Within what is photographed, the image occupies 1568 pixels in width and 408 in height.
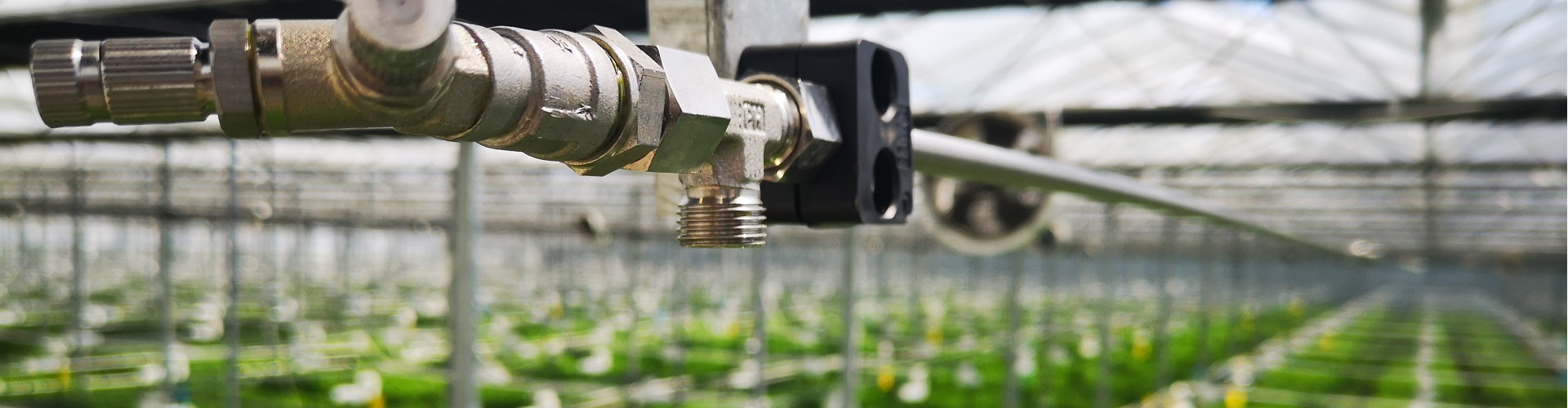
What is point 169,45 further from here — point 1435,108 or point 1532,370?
point 1532,370

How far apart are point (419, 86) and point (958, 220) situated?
2663mm

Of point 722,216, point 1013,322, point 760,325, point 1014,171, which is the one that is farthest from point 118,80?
point 1013,322

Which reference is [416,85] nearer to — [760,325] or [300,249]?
[760,325]

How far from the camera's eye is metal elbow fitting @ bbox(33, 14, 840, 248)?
0.71 metres

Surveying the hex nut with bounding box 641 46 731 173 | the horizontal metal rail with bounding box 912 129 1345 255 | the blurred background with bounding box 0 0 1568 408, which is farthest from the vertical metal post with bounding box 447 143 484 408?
the hex nut with bounding box 641 46 731 173

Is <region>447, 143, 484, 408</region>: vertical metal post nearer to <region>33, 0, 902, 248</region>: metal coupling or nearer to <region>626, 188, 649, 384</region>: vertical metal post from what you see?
<region>33, 0, 902, 248</region>: metal coupling

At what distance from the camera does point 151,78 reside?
0.73 metres

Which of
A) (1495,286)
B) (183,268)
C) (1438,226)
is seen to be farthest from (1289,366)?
(1495,286)

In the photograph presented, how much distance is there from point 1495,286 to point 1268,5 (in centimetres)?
5397

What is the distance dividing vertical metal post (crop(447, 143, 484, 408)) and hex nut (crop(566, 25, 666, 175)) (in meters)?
2.32

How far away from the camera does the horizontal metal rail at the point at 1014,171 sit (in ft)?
5.07

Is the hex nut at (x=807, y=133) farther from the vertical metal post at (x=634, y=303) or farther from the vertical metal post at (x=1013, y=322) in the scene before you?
the vertical metal post at (x=634, y=303)

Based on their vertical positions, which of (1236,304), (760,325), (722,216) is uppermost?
(722,216)

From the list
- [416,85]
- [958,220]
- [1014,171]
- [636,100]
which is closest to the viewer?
[416,85]
